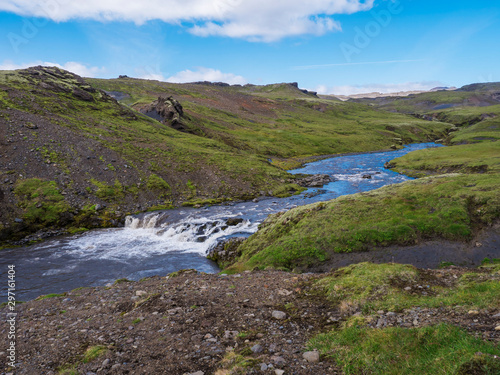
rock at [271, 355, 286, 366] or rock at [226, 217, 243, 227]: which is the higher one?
rock at [271, 355, 286, 366]

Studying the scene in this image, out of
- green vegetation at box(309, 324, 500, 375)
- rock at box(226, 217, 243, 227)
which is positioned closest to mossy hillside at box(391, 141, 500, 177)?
rock at box(226, 217, 243, 227)

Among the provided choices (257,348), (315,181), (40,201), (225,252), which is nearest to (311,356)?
(257,348)

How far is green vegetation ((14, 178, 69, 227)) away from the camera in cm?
4144

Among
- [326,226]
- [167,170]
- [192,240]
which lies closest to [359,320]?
[326,226]

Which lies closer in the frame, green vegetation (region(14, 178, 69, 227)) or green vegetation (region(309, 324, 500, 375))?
green vegetation (region(309, 324, 500, 375))

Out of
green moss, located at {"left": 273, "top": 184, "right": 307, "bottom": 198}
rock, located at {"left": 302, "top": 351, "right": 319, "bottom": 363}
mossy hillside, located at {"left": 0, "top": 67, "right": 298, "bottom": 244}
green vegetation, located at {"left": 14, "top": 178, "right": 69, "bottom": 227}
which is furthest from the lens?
green moss, located at {"left": 273, "top": 184, "right": 307, "bottom": 198}

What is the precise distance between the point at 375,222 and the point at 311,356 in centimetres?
1942

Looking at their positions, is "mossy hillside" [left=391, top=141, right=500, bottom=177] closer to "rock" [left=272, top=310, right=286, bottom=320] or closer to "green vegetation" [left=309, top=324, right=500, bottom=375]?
"rock" [left=272, top=310, right=286, bottom=320]

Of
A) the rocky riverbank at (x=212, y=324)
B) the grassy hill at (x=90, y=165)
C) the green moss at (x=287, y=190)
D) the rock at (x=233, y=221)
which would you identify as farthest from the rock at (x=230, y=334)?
the green moss at (x=287, y=190)

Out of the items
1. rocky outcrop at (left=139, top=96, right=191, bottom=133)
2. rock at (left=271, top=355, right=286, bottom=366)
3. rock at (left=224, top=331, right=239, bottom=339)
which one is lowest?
rock at (left=224, top=331, right=239, bottom=339)

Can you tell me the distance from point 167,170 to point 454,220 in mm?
53910

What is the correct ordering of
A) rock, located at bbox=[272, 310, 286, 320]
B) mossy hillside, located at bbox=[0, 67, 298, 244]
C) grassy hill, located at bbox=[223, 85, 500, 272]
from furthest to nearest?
mossy hillside, located at bbox=[0, 67, 298, 244] < grassy hill, located at bbox=[223, 85, 500, 272] < rock, located at bbox=[272, 310, 286, 320]

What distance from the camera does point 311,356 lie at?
9.20 m

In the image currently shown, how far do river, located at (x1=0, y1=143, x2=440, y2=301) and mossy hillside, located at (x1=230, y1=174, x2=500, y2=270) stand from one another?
8186 mm
